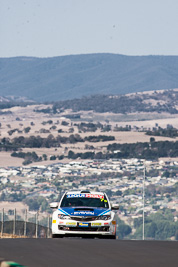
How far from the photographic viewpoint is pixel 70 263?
13188mm

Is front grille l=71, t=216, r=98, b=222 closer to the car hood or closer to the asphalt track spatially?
the car hood

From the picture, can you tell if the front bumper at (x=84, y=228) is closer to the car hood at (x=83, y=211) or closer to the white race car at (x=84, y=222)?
the white race car at (x=84, y=222)

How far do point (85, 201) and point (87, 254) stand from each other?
7455mm

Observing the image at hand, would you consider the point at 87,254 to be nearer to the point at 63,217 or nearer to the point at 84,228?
the point at 84,228

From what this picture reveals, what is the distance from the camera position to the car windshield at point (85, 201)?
22.1 metres

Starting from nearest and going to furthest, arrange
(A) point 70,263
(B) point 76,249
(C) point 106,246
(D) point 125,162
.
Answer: (A) point 70,263 → (B) point 76,249 → (C) point 106,246 → (D) point 125,162

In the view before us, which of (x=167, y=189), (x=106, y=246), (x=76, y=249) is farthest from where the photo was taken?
(x=167, y=189)

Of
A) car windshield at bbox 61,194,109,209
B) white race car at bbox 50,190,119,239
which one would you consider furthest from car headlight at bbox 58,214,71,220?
car windshield at bbox 61,194,109,209

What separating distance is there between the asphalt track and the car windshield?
365cm

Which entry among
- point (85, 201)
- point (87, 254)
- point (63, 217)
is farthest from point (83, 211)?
point (87, 254)

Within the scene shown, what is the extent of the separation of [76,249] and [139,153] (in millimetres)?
130059

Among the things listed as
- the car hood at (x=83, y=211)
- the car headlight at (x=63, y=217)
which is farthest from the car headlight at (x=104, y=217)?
the car headlight at (x=63, y=217)

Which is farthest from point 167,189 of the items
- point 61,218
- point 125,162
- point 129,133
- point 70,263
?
point 70,263

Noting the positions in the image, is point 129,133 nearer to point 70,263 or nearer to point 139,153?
point 139,153
